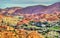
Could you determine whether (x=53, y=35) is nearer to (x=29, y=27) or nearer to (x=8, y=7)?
(x=29, y=27)

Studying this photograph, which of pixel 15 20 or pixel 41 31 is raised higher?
pixel 15 20

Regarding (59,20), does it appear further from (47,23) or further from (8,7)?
(8,7)

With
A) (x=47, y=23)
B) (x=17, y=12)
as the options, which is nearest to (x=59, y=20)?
(x=47, y=23)

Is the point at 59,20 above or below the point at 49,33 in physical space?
above

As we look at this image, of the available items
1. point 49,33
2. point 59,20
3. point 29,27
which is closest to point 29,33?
point 29,27

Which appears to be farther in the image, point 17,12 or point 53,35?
point 17,12

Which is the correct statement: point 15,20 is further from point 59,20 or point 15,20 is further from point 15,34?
point 59,20

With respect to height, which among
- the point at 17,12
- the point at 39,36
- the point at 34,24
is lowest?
the point at 39,36

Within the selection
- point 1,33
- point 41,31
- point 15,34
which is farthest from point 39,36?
point 1,33
